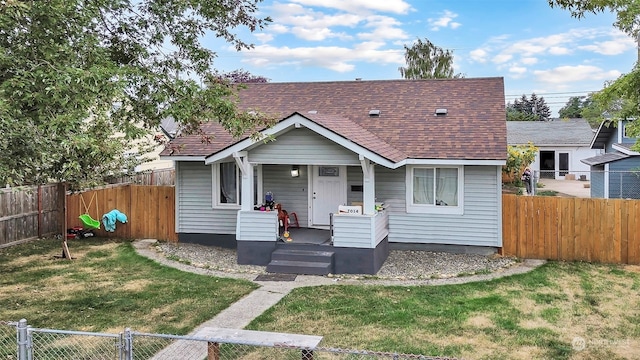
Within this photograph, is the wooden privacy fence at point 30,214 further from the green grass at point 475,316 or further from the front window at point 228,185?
the green grass at point 475,316

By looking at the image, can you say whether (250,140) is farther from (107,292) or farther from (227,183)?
(107,292)

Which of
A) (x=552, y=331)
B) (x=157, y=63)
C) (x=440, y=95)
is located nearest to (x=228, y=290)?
(x=157, y=63)

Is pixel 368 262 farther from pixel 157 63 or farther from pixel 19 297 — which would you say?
pixel 19 297

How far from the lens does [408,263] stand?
12.9 meters

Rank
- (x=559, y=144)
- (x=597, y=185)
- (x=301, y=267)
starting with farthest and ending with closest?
(x=559, y=144) < (x=597, y=185) < (x=301, y=267)

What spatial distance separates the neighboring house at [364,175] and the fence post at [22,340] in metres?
7.07

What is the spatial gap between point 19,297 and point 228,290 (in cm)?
401

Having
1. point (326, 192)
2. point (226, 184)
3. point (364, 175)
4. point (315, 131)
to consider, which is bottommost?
point (326, 192)

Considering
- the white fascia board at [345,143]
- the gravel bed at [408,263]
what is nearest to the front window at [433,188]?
the gravel bed at [408,263]

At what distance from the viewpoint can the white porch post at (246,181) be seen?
12.6 m

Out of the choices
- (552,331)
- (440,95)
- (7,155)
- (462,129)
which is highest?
(440,95)

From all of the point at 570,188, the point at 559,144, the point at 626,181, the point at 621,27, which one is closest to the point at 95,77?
the point at 621,27

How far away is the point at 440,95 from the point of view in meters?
16.4

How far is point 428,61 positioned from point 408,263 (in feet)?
87.5
